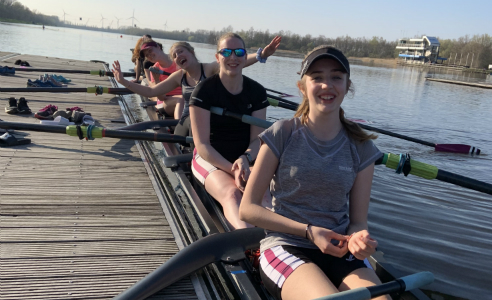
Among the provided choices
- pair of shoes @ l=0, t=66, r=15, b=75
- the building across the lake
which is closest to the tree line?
the building across the lake

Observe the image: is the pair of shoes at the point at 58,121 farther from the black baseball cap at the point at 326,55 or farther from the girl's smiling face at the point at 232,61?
the black baseball cap at the point at 326,55

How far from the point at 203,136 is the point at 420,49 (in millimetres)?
128210

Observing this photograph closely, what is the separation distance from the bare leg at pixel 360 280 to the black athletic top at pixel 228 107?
6.48ft

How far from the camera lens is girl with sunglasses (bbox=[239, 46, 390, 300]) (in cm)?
221

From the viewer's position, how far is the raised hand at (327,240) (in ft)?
6.77

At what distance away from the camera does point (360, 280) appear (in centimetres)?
211

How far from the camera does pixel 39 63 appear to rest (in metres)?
17.2

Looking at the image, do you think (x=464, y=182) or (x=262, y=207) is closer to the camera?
(x=262, y=207)

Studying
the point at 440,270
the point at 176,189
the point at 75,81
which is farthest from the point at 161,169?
the point at 75,81

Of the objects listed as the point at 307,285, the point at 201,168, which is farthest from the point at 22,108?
the point at 307,285

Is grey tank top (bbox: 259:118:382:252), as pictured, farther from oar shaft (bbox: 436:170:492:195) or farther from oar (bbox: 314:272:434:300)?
oar shaft (bbox: 436:170:492:195)

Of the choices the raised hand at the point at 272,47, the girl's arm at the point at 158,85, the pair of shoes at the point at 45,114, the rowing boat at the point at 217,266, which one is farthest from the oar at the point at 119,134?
the pair of shoes at the point at 45,114

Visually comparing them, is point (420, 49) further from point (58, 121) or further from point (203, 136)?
point (203, 136)

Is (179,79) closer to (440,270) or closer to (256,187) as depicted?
(256,187)
